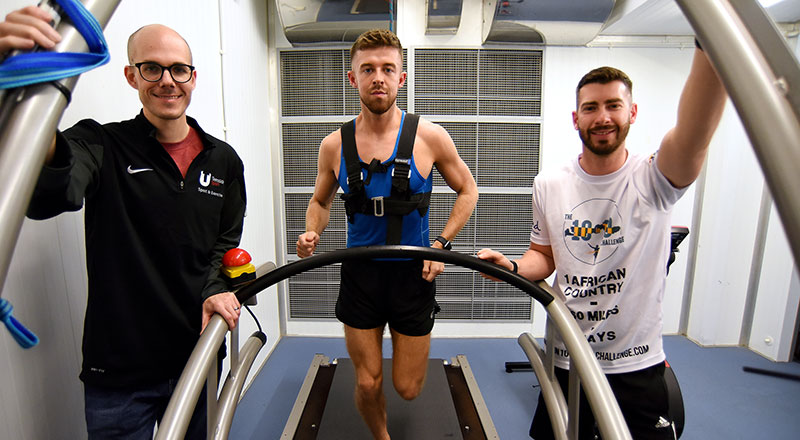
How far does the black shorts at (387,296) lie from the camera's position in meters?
1.83

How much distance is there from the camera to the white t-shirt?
1.35 meters

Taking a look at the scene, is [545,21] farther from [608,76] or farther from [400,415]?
[400,415]

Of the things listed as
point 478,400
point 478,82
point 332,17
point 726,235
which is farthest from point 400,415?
point 726,235

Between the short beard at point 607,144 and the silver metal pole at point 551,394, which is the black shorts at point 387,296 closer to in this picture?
the silver metal pole at point 551,394

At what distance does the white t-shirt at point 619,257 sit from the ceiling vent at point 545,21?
1945mm

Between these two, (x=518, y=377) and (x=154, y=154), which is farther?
(x=518, y=377)

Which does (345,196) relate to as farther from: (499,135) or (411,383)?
(499,135)

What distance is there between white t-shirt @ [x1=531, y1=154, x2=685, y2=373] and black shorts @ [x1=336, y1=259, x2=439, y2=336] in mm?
699

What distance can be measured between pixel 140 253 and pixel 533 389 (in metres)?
2.73

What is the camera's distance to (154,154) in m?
1.27

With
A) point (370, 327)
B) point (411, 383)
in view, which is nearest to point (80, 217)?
point (370, 327)

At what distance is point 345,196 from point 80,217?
3.43 feet

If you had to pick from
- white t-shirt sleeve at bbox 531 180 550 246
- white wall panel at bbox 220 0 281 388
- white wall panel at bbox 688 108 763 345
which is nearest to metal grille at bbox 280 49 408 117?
white wall panel at bbox 220 0 281 388

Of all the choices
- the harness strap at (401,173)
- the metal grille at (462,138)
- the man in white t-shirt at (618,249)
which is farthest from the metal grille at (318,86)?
the man in white t-shirt at (618,249)
